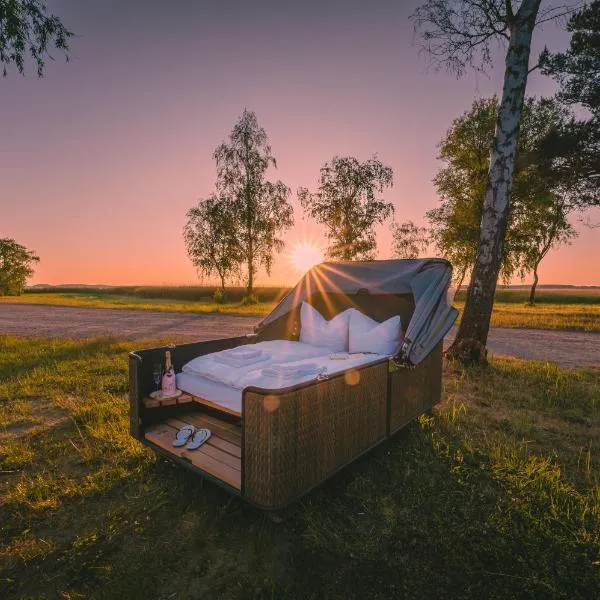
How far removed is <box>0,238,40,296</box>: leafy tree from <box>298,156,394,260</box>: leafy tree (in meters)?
52.3

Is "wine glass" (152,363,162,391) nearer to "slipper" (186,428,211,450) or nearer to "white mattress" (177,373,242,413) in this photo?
"white mattress" (177,373,242,413)

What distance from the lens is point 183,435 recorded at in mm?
3389

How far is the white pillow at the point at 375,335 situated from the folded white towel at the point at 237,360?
1532 millimetres

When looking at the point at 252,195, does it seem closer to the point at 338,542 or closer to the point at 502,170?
the point at 502,170

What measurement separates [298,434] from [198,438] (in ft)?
4.27

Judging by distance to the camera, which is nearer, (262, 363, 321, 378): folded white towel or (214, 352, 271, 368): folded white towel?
(262, 363, 321, 378): folded white towel

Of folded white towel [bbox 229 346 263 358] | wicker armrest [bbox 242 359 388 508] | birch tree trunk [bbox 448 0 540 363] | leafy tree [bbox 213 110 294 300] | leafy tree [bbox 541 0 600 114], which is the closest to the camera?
wicker armrest [bbox 242 359 388 508]

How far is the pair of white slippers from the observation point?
10.7 feet

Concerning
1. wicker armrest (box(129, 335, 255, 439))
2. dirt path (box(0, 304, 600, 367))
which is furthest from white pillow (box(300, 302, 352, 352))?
dirt path (box(0, 304, 600, 367))

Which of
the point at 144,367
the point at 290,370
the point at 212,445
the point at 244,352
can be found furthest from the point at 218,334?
the point at 290,370

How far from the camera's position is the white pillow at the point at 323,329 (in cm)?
527

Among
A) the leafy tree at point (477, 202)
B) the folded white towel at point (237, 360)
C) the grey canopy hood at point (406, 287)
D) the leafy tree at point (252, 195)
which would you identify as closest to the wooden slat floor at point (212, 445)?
the folded white towel at point (237, 360)

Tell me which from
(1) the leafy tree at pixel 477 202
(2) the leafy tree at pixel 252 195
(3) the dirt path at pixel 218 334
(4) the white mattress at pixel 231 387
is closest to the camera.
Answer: (4) the white mattress at pixel 231 387

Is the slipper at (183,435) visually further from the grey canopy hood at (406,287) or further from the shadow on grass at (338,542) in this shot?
the grey canopy hood at (406,287)
